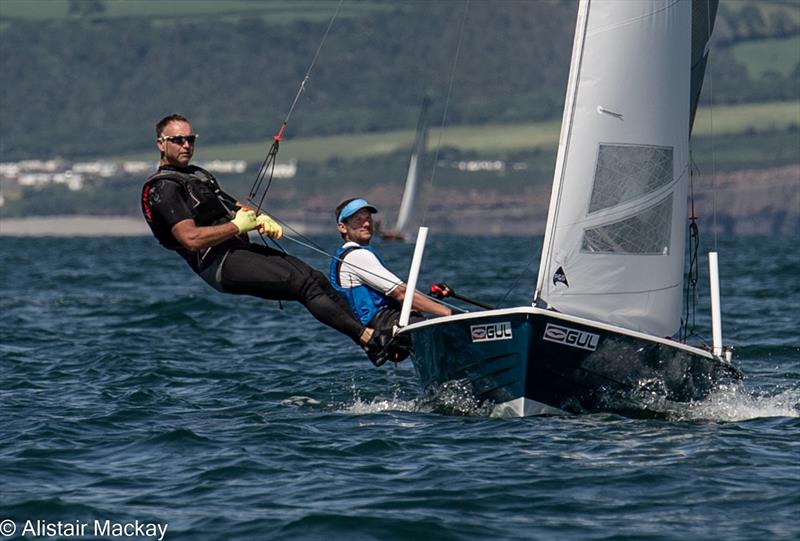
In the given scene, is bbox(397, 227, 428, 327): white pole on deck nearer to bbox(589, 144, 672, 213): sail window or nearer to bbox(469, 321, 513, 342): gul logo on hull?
bbox(469, 321, 513, 342): gul logo on hull

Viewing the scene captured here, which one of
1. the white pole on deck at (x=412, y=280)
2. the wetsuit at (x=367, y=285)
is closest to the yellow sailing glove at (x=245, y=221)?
the wetsuit at (x=367, y=285)

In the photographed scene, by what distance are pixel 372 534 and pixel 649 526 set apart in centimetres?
167

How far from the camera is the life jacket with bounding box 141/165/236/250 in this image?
1286 cm

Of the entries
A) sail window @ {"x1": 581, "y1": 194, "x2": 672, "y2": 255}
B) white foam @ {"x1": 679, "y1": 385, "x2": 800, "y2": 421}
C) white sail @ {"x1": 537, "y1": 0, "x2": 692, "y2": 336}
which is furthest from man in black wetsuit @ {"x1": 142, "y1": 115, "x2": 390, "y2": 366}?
white foam @ {"x1": 679, "y1": 385, "x2": 800, "y2": 421}

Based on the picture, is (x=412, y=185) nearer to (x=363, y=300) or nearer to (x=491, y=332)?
(x=363, y=300)

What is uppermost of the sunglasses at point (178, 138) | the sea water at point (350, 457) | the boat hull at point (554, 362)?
the sunglasses at point (178, 138)

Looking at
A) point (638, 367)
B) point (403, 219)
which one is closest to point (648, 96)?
point (638, 367)

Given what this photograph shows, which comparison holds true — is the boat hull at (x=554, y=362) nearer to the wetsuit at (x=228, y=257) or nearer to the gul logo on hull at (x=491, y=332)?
the gul logo on hull at (x=491, y=332)

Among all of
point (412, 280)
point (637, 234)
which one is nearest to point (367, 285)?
point (412, 280)

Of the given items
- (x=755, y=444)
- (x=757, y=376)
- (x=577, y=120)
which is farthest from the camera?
(x=757, y=376)

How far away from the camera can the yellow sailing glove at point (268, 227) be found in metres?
12.5

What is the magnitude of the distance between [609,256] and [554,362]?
1272 mm

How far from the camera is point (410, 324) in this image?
13.0 m

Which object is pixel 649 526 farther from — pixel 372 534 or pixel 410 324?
pixel 410 324
